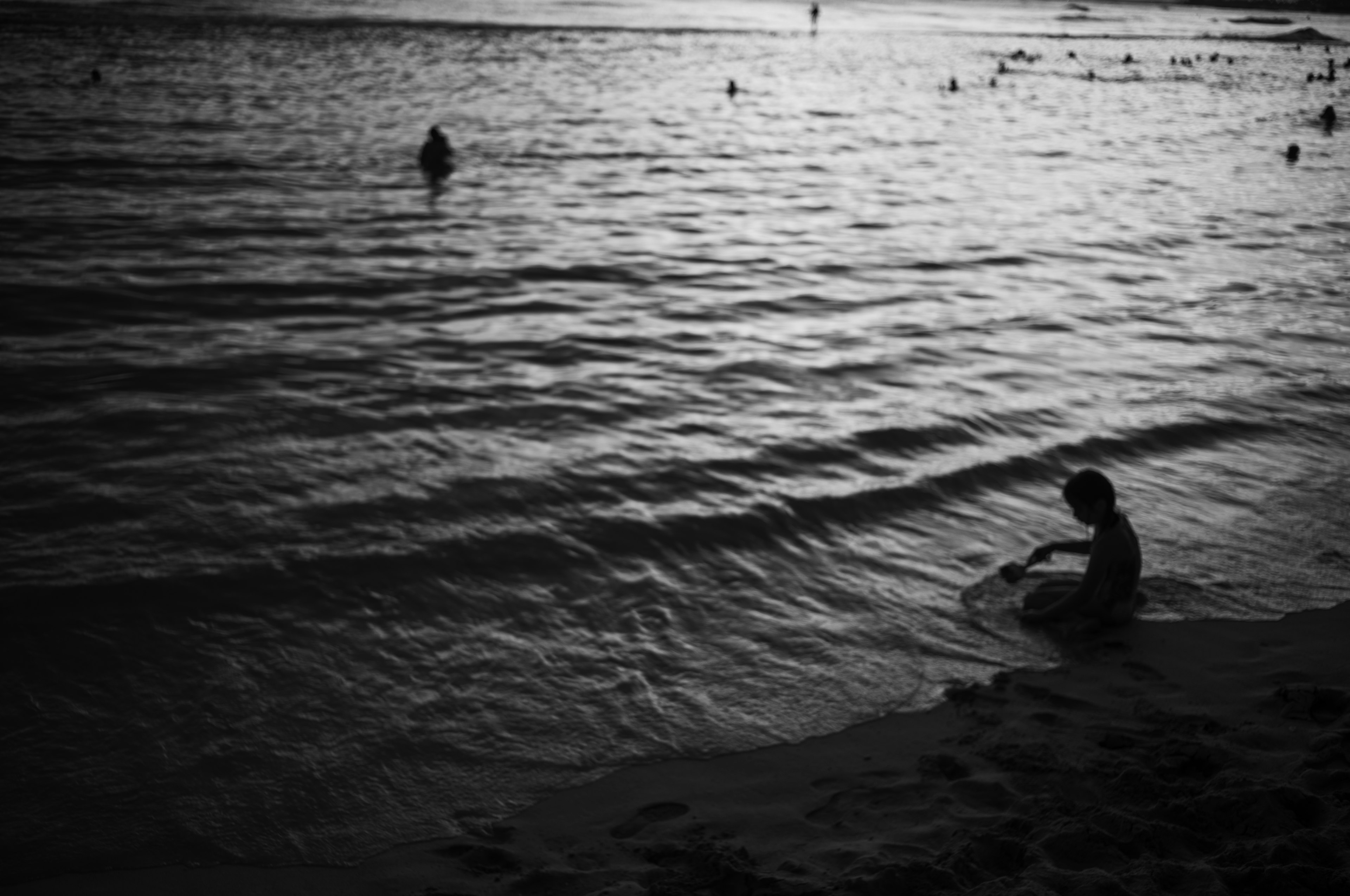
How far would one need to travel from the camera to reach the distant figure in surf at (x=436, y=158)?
66.8 ft

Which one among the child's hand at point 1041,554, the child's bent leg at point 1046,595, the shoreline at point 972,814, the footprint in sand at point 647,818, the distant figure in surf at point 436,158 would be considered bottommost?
the footprint in sand at point 647,818

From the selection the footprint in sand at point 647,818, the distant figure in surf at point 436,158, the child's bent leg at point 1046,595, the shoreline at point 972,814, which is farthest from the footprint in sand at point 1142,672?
the distant figure in surf at point 436,158

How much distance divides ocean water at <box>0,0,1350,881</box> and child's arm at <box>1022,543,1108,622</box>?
38cm

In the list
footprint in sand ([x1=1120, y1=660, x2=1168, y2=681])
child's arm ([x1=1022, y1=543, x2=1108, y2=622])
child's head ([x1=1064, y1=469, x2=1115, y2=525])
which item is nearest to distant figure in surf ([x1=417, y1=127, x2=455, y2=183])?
child's head ([x1=1064, y1=469, x2=1115, y2=525])

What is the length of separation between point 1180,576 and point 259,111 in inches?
1006

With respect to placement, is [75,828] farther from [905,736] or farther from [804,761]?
[905,736]

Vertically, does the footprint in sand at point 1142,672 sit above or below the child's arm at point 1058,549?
below

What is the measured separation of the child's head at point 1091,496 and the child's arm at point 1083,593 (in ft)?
0.79

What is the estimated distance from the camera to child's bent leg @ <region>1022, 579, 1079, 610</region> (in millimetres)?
6852

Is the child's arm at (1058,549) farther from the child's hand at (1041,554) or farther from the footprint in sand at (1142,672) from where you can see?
the footprint in sand at (1142,672)

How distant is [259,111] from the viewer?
86.5 ft

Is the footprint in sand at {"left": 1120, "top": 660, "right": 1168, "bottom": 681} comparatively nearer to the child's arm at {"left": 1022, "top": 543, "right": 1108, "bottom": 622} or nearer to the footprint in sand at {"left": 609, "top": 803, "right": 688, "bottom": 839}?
the child's arm at {"left": 1022, "top": 543, "right": 1108, "bottom": 622}

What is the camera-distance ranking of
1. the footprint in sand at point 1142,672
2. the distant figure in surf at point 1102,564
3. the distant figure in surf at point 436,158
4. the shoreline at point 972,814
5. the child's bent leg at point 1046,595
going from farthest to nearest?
1. the distant figure in surf at point 436,158
2. the child's bent leg at point 1046,595
3. the distant figure in surf at point 1102,564
4. the footprint in sand at point 1142,672
5. the shoreline at point 972,814

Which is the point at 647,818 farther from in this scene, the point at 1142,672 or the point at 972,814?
the point at 1142,672
